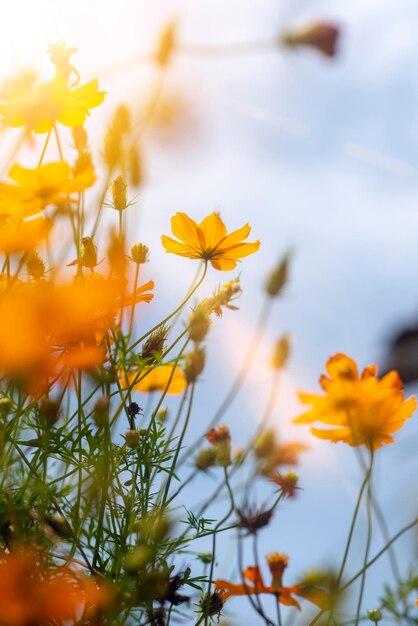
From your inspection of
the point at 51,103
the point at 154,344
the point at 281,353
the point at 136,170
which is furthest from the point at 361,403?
the point at 51,103

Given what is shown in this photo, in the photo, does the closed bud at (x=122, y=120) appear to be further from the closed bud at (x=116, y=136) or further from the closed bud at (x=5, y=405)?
the closed bud at (x=5, y=405)

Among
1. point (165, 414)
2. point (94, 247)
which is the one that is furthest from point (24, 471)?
point (94, 247)

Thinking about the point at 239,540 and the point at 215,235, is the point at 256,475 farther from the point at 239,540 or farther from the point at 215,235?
the point at 215,235

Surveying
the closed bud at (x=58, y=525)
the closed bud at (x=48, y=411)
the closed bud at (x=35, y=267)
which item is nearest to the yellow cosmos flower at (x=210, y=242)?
the closed bud at (x=35, y=267)

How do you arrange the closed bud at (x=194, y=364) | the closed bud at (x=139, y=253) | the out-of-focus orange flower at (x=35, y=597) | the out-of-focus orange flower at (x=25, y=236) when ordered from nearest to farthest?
1. the out-of-focus orange flower at (x=35, y=597)
2. the out-of-focus orange flower at (x=25, y=236)
3. the closed bud at (x=194, y=364)
4. the closed bud at (x=139, y=253)

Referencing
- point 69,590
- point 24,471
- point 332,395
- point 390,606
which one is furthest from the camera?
point 390,606

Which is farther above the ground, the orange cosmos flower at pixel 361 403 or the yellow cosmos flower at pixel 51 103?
the yellow cosmos flower at pixel 51 103

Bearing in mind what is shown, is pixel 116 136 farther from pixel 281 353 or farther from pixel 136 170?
pixel 281 353
